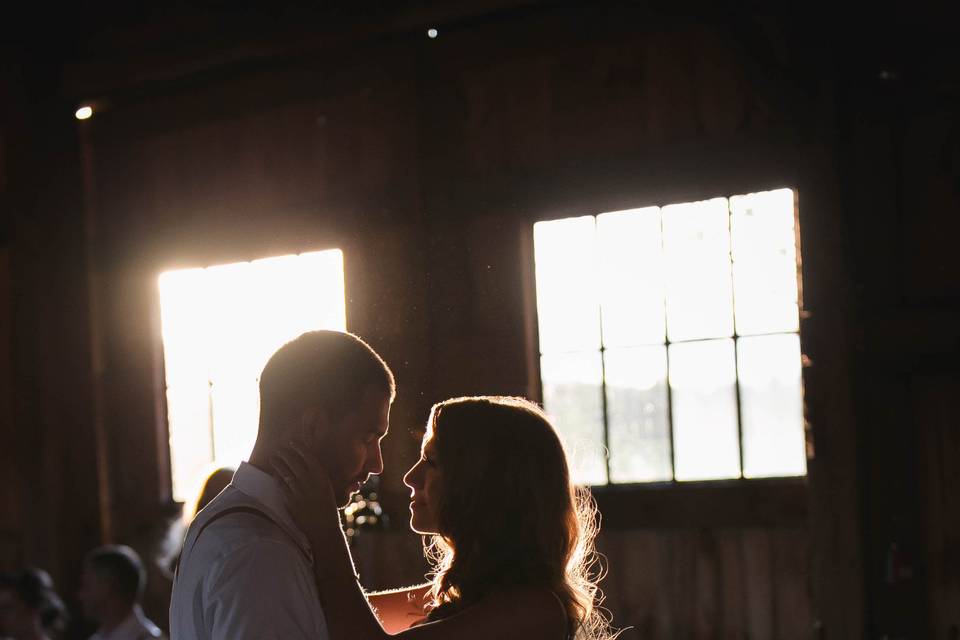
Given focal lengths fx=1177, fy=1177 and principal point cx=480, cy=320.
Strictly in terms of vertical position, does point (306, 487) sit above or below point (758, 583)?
above

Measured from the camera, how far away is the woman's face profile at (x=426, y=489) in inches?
107

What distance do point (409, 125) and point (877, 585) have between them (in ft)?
9.58

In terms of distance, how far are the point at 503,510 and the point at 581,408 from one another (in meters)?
2.69

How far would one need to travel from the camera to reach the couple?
74.8 inches

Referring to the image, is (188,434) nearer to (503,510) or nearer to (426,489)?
(426,489)

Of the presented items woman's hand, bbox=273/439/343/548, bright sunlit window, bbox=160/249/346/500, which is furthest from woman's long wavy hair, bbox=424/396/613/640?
bright sunlit window, bbox=160/249/346/500

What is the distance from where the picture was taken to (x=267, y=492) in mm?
2115

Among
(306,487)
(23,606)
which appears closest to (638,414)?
(23,606)

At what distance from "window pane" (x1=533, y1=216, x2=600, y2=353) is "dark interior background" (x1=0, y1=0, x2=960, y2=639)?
3.4 inches

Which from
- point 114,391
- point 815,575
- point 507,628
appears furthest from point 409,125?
point 507,628

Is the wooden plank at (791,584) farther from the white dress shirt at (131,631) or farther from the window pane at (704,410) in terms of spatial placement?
the white dress shirt at (131,631)

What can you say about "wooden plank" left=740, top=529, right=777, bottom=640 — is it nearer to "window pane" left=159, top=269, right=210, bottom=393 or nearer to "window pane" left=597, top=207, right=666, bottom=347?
"window pane" left=597, top=207, right=666, bottom=347

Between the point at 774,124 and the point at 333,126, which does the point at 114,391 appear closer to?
the point at 333,126

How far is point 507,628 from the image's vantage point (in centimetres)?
245
